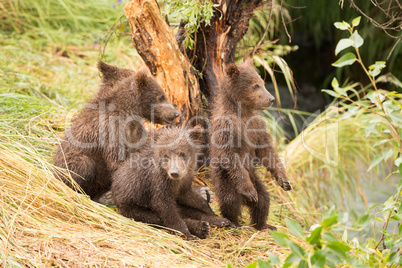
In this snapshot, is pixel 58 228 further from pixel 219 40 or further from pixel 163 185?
pixel 219 40

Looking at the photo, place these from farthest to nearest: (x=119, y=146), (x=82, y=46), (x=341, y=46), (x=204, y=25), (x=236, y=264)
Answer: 1. (x=82, y=46)
2. (x=204, y=25)
3. (x=119, y=146)
4. (x=236, y=264)
5. (x=341, y=46)

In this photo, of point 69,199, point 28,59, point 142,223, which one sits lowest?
point 142,223

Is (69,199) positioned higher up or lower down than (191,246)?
higher up

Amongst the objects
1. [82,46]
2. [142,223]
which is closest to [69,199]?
[142,223]

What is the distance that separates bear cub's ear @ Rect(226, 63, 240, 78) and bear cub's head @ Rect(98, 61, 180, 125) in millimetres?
642

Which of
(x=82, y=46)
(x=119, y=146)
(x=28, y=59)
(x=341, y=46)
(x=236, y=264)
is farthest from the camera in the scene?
(x=82, y=46)

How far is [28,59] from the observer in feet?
23.7

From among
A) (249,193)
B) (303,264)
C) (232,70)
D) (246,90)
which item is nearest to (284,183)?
(249,193)

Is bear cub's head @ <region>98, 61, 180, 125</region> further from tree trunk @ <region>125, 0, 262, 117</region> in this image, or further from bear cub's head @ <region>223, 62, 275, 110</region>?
bear cub's head @ <region>223, 62, 275, 110</region>

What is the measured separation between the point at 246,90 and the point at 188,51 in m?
1.04

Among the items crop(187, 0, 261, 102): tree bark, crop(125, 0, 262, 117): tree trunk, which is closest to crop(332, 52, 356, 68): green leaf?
crop(125, 0, 262, 117): tree trunk

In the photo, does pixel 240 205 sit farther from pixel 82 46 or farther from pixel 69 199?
pixel 82 46

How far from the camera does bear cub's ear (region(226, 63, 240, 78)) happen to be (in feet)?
13.8

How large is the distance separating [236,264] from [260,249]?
0.39 m
